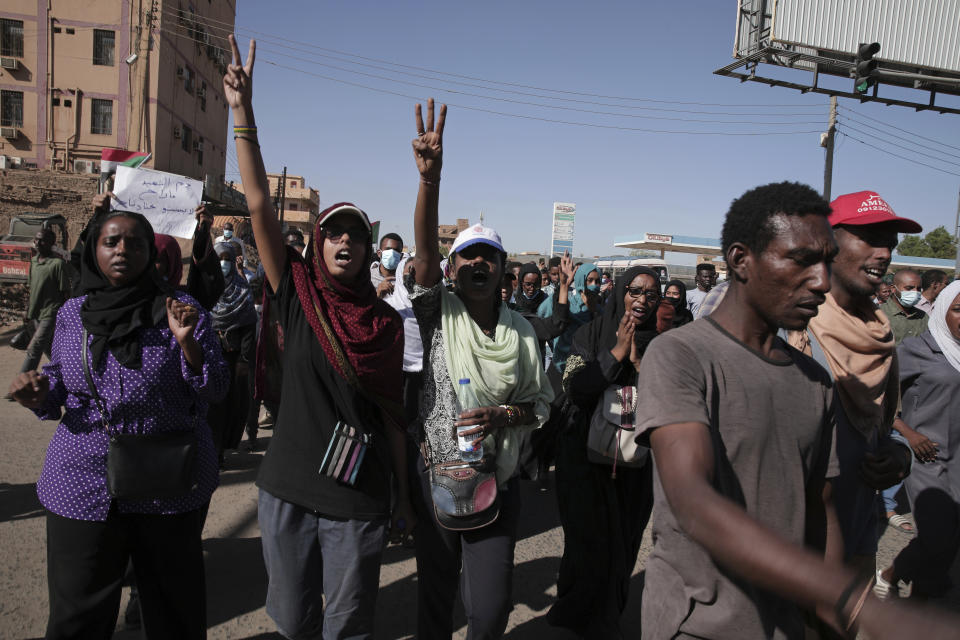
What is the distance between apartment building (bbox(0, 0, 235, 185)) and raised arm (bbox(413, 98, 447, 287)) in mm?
28761

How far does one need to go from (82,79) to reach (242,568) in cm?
3159

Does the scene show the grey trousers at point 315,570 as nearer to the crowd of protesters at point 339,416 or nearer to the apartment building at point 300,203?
the crowd of protesters at point 339,416

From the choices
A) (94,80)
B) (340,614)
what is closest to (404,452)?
(340,614)

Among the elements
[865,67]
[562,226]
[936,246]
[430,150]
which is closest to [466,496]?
[430,150]

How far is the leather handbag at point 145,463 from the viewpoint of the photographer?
2.30 metres

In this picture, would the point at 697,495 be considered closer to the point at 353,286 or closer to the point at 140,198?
the point at 353,286

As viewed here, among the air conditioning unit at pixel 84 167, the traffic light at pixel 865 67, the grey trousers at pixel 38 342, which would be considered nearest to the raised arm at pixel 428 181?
the grey trousers at pixel 38 342

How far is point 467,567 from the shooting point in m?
2.56

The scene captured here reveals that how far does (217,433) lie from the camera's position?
4.55 m

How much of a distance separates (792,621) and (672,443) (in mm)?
622

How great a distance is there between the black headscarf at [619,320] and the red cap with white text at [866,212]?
1057 millimetres

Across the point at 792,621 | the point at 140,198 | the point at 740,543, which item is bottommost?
the point at 792,621

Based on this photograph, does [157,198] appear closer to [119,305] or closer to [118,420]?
[119,305]

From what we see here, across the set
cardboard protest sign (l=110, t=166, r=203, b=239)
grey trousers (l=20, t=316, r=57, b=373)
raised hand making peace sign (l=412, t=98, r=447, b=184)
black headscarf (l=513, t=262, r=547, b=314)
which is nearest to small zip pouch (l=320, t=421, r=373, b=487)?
raised hand making peace sign (l=412, t=98, r=447, b=184)
